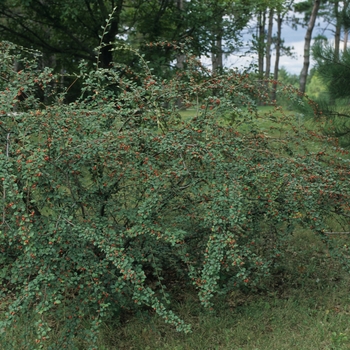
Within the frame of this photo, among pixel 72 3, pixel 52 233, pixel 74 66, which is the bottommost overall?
pixel 52 233

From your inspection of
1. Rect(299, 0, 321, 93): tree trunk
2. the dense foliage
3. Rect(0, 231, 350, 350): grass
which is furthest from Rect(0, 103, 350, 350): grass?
Rect(299, 0, 321, 93): tree trunk

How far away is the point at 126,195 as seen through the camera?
3850mm

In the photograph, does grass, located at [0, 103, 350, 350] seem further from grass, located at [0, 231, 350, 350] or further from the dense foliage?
the dense foliage

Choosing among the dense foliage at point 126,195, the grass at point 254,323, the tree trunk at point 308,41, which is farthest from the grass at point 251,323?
the tree trunk at point 308,41

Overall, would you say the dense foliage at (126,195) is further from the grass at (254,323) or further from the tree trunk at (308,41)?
the tree trunk at (308,41)

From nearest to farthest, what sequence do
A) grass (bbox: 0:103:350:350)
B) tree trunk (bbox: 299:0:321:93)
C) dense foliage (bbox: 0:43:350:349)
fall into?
dense foliage (bbox: 0:43:350:349)
grass (bbox: 0:103:350:350)
tree trunk (bbox: 299:0:321:93)

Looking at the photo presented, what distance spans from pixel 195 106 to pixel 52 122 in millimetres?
1334

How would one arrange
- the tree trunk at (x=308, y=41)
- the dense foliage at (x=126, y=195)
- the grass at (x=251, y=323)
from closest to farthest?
the dense foliage at (x=126, y=195)
the grass at (x=251, y=323)
the tree trunk at (x=308, y=41)

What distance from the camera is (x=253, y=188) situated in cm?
374

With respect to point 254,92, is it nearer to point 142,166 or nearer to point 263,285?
point 142,166

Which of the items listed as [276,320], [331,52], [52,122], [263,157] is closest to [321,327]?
[276,320]

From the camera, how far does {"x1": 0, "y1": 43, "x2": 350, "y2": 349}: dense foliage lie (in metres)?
2.99

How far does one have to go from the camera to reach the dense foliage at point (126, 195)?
2988 millimetres

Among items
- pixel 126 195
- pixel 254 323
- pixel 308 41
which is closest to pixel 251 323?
pixel 254 323
